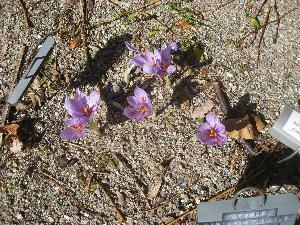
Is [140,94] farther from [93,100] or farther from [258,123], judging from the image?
→ [258,123]

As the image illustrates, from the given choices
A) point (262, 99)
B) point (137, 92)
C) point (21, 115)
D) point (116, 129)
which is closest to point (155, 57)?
point (137, 92)

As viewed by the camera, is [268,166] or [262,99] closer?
[268,166]

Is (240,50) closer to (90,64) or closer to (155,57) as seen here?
(155,57)

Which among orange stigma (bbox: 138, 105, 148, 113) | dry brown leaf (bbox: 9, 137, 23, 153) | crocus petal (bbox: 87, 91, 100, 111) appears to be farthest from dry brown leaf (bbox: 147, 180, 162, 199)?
dry brown leaf (bbox: 9, 137, 23, 153)

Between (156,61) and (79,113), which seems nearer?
(79,113)

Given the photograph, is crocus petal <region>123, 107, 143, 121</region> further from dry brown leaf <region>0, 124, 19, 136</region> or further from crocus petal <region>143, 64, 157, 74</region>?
dry brown leaf <region>0, 124, 19, 136</region>

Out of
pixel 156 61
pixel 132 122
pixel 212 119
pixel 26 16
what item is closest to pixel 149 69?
pixel 156 61

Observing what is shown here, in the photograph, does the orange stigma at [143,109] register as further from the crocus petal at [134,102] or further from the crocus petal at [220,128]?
the crocus petal at [220,128]

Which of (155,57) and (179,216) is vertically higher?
(155,57)
